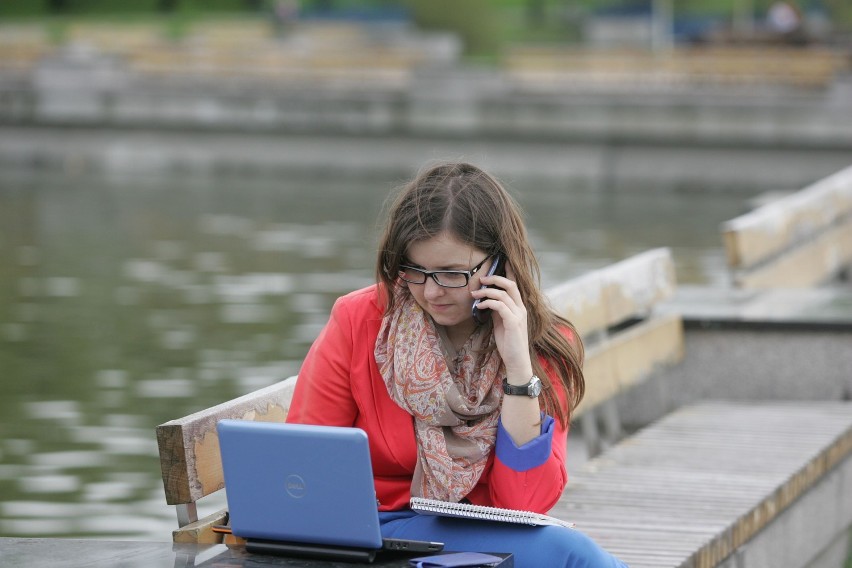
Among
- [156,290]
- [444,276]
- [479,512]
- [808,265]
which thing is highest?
[444,276]

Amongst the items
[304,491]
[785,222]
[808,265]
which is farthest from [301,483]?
[808,265]

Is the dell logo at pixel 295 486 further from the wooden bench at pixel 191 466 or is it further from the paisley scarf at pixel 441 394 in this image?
the wooden bench at pixel 191 466

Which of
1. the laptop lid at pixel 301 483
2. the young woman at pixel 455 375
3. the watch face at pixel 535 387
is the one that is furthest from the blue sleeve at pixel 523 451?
the laptop lid at pixel 301 483

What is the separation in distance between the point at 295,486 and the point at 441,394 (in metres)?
0.53

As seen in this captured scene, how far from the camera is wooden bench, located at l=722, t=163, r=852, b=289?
29.5ft

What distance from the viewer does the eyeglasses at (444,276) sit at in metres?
3.64

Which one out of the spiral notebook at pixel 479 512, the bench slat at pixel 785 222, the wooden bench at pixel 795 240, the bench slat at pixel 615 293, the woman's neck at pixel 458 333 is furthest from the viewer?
the wooden bench at pixel 795 240

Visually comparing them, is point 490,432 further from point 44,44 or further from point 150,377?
point 44,44

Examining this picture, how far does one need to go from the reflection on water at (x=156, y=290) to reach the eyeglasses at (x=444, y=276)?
0.54 meters

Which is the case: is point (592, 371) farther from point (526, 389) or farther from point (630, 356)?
point (526, 389)

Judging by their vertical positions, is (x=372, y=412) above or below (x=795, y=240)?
above

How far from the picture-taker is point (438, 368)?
12.1 feet

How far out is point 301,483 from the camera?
3.24 meters

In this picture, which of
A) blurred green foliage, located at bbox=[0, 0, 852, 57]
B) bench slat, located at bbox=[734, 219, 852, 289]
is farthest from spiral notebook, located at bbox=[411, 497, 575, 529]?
blurred green foliage, located at bbox=[0, 0, 852, 57]
